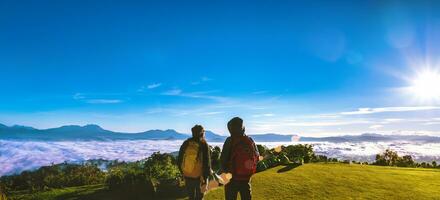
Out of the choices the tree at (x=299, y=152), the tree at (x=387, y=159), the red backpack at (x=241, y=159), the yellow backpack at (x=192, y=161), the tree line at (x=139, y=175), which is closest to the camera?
the red backpack at (x=241, y=159)

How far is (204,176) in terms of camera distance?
1093 cm

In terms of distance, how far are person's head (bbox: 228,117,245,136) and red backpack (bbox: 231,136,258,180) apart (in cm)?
13

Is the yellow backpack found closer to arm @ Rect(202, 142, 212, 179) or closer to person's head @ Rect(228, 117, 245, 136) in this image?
arm @ Rect(202, 142, 212, 179)

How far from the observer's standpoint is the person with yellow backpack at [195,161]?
424 inches

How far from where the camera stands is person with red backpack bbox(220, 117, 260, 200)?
988cm

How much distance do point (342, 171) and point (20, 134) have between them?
163053mm

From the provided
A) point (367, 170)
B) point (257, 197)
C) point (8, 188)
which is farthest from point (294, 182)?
point (8, 188)

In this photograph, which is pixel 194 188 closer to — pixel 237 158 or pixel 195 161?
pixel 195 161

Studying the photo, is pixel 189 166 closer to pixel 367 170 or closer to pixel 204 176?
pixel 204 176

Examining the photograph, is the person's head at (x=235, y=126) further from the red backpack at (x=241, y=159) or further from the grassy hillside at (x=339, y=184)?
the grassy hillside at (x=339, y=184)

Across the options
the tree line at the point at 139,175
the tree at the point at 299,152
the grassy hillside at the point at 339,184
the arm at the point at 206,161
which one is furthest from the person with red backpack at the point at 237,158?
the tree at the point at 299,152

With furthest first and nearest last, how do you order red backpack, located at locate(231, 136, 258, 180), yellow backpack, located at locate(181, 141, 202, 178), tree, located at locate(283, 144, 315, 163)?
1. tree, located at locate(283, 144, 315, 163)
2. yellow backpack, located at locate(181, 141, 202, 178)
3. red backpack, located at locate(231, 136, 258, 180)

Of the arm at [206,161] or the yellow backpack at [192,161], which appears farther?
the arm at [206,161]

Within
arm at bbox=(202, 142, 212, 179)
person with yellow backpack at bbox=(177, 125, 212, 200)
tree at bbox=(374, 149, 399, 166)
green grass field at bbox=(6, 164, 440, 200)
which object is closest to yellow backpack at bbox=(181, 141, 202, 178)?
person with yellow backpack at bbox=(177, 125, 212, 200)
